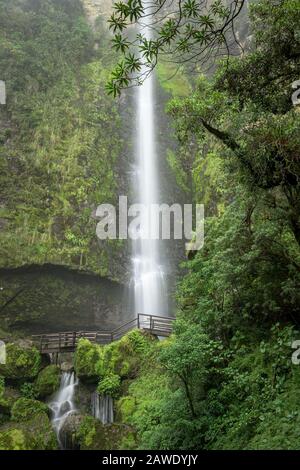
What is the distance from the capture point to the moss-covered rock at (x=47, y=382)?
45.5ft

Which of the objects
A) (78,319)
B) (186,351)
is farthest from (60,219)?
(186,351)

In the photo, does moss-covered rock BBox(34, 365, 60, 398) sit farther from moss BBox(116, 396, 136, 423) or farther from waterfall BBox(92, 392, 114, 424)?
moss BBox(116, 396, 136, 423)

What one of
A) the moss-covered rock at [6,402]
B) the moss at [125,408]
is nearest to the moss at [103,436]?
the moss at [125,408]

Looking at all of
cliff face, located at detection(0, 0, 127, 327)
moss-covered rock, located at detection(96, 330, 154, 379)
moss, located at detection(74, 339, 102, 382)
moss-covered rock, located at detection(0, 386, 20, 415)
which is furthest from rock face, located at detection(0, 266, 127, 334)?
moss-covered rock, located at detection(96, 330, 154, 379)

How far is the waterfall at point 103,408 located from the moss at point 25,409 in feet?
5.04

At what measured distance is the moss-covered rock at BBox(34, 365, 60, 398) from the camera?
13859 millimetres

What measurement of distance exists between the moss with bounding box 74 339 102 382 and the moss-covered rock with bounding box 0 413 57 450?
258 centimetres

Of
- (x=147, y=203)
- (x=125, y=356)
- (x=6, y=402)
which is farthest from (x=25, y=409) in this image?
(x=147, y=203)

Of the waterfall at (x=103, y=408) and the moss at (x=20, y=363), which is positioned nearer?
the waterfall at (x=103, y=408)

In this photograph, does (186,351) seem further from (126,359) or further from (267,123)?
(126,359)

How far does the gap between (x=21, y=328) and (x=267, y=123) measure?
16.3 meters

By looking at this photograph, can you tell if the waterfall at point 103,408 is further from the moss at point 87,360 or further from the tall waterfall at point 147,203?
the tall waterfall at point 147,203

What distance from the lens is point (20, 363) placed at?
14172mm

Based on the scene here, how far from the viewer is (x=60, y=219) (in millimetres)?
20094
